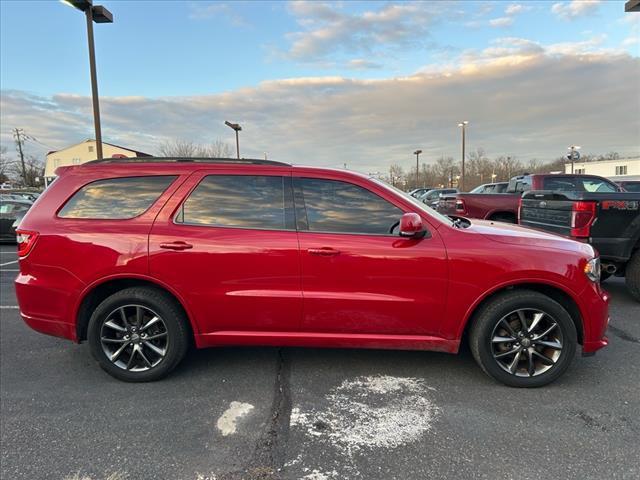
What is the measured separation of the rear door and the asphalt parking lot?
59 centimetres

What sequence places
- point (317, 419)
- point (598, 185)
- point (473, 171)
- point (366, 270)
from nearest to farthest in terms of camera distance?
1. point (317, 419)
2. point (366, 270)
3. point (598, 185)
4. point (473, 171)

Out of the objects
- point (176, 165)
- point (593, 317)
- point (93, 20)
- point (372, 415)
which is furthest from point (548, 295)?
point (93, 20)

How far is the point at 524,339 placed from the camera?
127 inches

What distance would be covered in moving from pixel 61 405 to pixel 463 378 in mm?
3168

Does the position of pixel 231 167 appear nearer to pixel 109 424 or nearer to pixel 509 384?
pixel 109 424

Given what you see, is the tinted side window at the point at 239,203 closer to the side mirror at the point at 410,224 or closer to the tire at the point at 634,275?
the side mirror at the point at 410,224

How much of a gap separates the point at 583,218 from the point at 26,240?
232 inches

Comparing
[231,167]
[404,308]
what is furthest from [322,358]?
[231,167]

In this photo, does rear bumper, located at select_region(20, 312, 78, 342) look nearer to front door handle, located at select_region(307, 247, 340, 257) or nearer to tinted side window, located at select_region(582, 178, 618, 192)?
front door handle, located at select_region(307, 247, 340, 257)

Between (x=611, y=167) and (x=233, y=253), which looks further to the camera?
(x=611, y=167)

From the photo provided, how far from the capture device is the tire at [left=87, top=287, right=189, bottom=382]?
11.0ft

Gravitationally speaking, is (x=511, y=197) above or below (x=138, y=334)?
above

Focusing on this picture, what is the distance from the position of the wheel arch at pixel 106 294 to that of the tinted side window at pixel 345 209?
1264 millimetres

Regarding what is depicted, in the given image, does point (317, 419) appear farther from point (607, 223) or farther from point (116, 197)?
point (607, 223)
